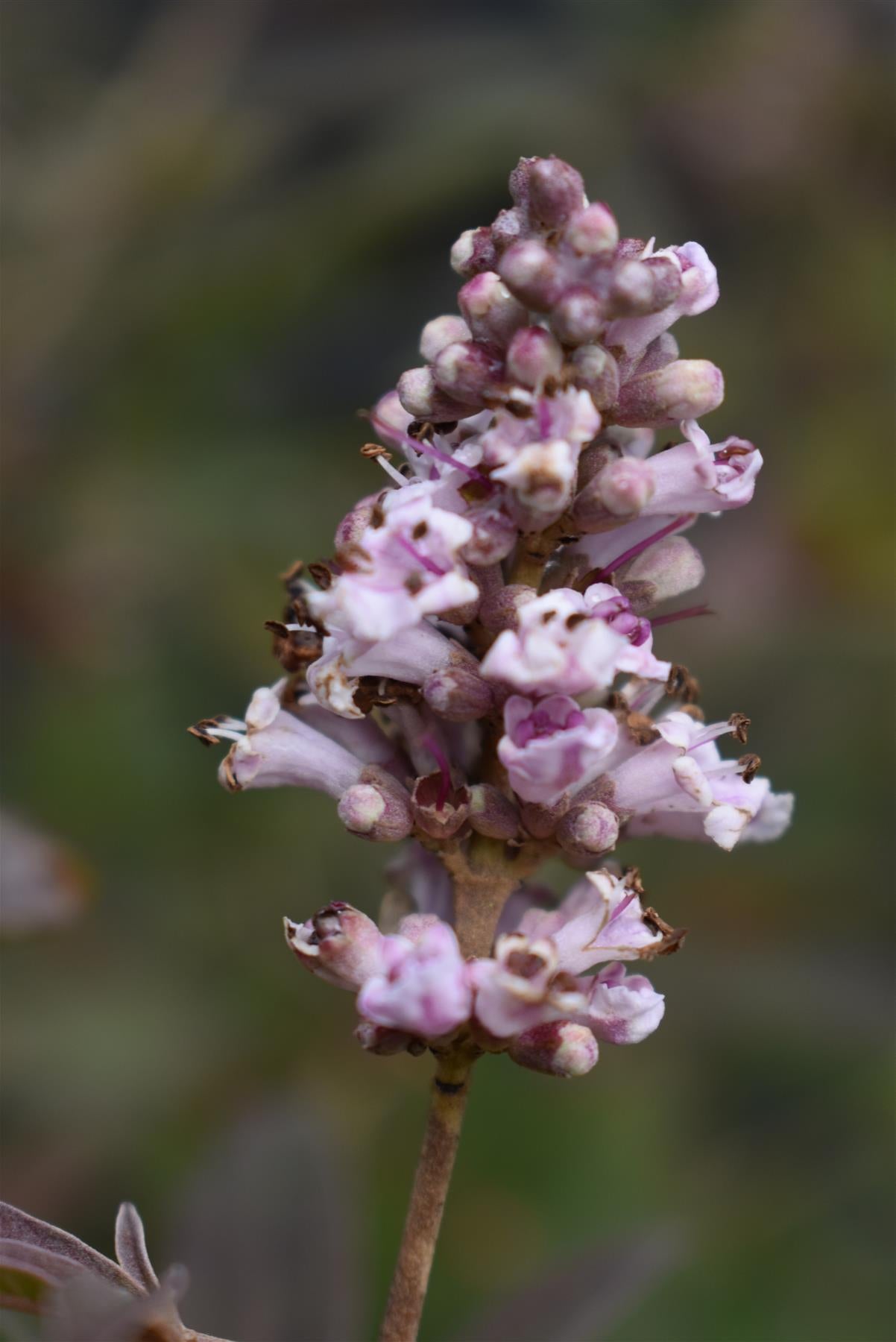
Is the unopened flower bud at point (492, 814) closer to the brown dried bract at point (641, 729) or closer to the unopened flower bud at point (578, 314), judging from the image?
the brown dried bract at point (641, 729)

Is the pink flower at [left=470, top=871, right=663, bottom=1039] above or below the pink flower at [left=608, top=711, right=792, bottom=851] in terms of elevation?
below

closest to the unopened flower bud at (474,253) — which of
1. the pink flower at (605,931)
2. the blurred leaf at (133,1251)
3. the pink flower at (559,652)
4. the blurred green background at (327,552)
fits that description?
the pink flower at (559,652)

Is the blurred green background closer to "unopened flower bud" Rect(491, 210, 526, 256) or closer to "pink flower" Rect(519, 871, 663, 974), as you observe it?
"pink flower" Rect(519, 871, 663, 974)

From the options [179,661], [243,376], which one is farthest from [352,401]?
[179,661]

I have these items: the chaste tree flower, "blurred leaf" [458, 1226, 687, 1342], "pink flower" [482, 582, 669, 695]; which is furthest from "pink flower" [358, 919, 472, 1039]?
"blurred leaf" [458, 1226, 687, 1342]

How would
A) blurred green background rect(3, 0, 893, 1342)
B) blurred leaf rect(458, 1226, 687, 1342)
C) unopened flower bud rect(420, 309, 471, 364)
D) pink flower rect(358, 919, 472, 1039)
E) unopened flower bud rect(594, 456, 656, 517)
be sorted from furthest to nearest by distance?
blurred green background rect(3, 0, 893, 1342)
blurred leaf rect(458, 1226, 687, 1342)
unopened flower bud rect(420, 309, 471, 364)
unopened flower bud rect(594, 456, 656, 517)
pink flower rect(358, 919, 472, 1039)

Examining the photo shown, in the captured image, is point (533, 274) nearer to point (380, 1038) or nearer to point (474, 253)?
point (474, 253)

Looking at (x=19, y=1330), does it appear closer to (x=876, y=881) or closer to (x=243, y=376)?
(x=876, y=881)

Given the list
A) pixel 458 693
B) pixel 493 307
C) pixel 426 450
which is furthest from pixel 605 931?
pixel 493 307
